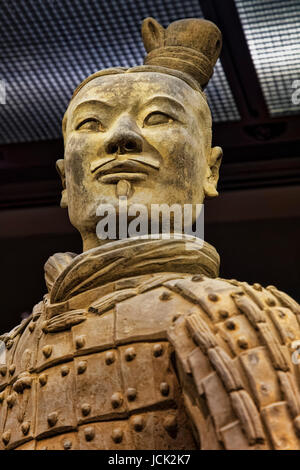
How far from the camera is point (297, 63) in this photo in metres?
5.00

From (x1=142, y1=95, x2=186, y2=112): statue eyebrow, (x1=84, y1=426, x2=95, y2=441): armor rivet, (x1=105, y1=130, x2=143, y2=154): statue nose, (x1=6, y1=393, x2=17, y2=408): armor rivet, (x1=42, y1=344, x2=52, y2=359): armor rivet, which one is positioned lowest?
(x1=84, y1=426, x2=95, y2=441): armor rivet

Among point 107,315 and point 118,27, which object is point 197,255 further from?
point 118,27

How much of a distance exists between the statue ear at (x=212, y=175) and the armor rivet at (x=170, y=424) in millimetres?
1132

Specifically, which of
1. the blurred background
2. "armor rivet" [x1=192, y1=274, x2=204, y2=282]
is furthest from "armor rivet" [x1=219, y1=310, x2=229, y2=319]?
the blurred background

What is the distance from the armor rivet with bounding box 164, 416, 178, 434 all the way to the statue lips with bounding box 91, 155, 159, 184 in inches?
38.0

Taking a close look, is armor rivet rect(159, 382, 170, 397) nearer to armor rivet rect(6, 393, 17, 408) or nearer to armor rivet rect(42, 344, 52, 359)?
armor rivet rect(42, 344, 52, 359)

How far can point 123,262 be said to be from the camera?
3436 millimetres

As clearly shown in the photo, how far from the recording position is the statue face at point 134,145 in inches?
144

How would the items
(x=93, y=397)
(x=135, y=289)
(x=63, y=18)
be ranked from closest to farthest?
1. (x=93, y=397)
2. (x=135, y=289)
3. (x=63, y=18)

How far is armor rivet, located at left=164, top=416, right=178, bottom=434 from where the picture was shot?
10.0 feet

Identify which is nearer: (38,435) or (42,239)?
(38,435)

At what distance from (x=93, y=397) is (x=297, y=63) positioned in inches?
96.2
